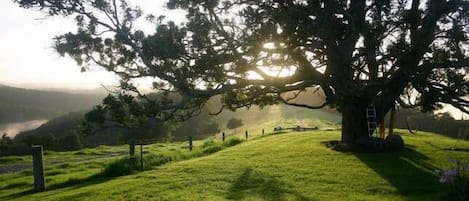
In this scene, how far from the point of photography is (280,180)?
46.1 ft

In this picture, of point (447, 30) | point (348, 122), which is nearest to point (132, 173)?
point (348, 122)

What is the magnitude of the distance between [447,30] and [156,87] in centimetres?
1061

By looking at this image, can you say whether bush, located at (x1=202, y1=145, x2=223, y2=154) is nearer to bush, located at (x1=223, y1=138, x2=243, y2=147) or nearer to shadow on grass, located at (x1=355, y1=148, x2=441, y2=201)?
bush, located at (x1=223, y1=138, x2=243, y2=147)

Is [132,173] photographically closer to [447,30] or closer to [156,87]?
[156,87]

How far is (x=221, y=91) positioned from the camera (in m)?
17.0

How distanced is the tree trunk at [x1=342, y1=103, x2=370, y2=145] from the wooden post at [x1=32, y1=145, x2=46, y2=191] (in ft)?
39.5

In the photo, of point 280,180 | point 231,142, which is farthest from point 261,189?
point 231,142

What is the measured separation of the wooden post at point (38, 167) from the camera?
53.9ft

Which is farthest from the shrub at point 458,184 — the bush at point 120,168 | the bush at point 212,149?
the bush at point 212,149

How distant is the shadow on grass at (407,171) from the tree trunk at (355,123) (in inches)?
66.5

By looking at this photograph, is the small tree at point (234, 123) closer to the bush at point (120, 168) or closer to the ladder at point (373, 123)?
the ladder at point (373, 123)

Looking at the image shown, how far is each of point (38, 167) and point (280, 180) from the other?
8456 millimetres

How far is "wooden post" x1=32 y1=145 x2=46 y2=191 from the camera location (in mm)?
16438

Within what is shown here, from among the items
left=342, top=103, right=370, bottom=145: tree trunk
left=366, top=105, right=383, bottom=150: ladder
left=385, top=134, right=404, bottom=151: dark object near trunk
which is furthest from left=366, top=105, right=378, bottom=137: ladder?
left=385, top=134, right=404, bottom=151: dark object near trunk
